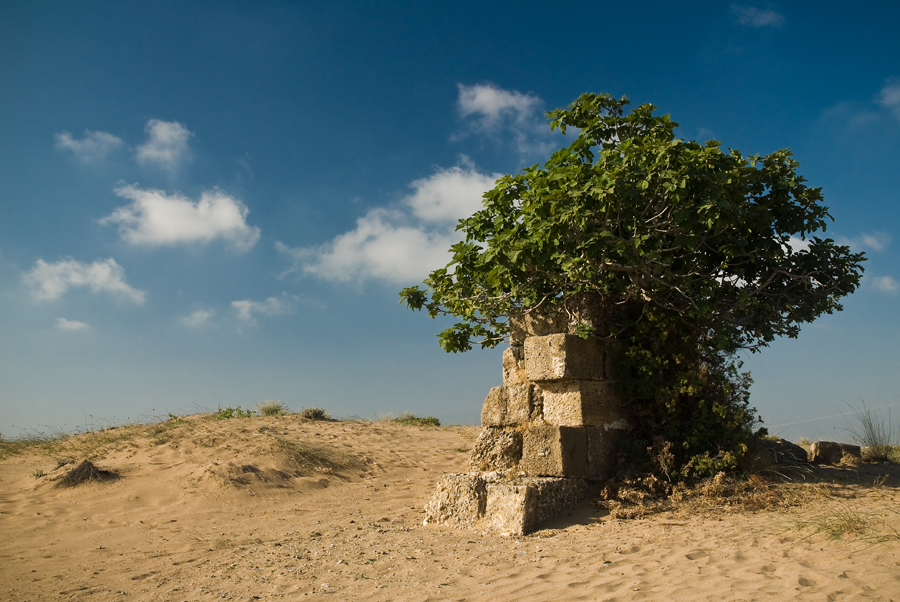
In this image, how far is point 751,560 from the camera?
14.4 ft

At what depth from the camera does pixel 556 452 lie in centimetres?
662

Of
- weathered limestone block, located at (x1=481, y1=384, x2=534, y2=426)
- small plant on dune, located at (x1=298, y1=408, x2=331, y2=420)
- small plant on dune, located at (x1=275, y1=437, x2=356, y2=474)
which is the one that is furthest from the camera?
small plant on dune, located at (x1=298, y1=408, x2=331, y2=420)

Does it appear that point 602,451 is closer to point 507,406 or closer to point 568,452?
point 568,452

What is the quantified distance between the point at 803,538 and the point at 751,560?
2.30ft

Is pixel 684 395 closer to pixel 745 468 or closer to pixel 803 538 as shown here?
pixel 745 468

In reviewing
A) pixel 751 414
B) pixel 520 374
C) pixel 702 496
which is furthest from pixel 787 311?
pixel 520 374

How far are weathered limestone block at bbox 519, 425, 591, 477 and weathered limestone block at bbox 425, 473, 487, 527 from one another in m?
0.70

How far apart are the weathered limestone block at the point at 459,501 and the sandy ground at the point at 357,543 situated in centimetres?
29

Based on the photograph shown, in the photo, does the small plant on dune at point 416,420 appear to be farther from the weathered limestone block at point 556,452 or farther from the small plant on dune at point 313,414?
the weathered limestone block at point 556,452

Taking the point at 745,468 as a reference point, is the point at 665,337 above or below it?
above

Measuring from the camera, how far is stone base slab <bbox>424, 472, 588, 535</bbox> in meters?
5.89

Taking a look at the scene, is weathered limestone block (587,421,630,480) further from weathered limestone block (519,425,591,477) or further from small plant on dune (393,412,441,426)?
small plant on dune (393,412,441,426)

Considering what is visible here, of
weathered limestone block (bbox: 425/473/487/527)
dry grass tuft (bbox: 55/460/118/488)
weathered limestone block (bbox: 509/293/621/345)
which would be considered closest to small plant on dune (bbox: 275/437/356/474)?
dry grass tuft (bbox: 55/460/118/488)

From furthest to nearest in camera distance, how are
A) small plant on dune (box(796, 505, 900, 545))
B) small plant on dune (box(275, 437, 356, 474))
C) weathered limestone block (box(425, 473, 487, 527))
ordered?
small plant on dune (box(275, 437, 356, 474)) < weathered limestone block (box(425, 473, 487, 527)) < small plant on dune (box(796, 505, 900, 545))
